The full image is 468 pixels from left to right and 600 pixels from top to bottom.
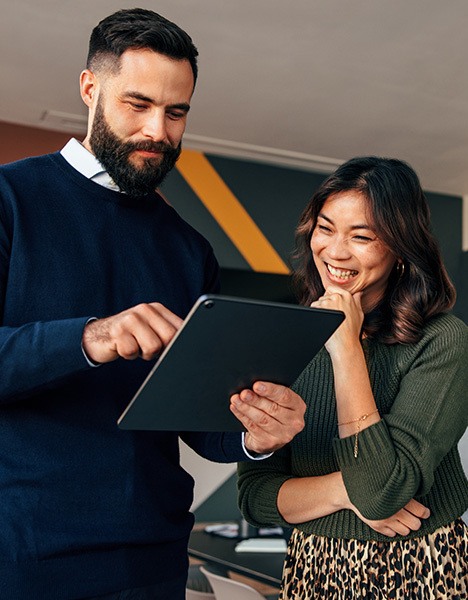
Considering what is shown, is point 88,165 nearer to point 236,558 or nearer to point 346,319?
point 346,319

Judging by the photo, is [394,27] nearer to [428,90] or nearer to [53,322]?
[428,90]

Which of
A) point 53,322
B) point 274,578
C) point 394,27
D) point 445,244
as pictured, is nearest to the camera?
point 53,322

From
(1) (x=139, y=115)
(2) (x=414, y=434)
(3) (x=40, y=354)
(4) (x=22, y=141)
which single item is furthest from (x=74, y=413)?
(4) (x=22, y=141)

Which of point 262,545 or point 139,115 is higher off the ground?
point 139,115

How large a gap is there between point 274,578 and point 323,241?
5.08 ft

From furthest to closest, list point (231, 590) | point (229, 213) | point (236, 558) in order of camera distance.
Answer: point (229, 213), point (236, 558), point (231, 590)

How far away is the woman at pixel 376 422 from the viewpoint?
1.50 m

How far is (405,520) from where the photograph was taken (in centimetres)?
150

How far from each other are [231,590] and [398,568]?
1.06 m

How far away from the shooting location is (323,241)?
1711mm

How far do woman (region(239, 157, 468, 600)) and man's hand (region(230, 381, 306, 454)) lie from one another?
0.91 feet

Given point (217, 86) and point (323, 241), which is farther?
point (217, 86)

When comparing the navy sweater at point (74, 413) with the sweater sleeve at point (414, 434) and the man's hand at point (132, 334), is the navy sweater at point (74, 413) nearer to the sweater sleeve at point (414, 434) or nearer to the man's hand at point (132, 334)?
the man's hand at point (132, 334)

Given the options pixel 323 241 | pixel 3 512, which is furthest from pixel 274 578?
pixel 3 512
